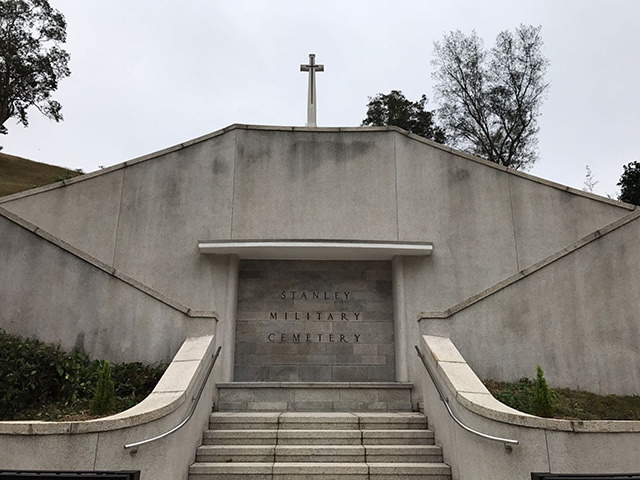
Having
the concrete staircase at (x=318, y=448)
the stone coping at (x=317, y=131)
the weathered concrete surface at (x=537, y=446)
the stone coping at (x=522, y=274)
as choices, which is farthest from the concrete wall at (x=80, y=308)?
the weathered concrete surface at (x=537, y=446)

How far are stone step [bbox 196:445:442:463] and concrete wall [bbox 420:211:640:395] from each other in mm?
2017

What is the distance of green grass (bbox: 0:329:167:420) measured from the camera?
6777 millimetres

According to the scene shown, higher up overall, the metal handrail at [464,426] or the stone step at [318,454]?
the metal handrail at [464,426]

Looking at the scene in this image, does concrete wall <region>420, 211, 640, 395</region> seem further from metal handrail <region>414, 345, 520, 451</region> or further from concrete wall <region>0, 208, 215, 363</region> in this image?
concrete wall <region>0, 208, 215, 363</region>

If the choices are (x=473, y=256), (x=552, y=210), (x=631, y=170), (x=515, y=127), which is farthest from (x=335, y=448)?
(x=515, y=127)

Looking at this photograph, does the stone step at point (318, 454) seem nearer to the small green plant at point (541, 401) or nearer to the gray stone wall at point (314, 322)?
the small green plant at point (541, 401)

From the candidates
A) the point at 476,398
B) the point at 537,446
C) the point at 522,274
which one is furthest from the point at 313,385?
the point at 537,446

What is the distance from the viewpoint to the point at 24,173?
1458 inches

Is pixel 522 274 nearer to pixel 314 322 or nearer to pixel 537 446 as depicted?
pixel 537 446

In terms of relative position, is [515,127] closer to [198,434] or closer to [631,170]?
[631,170]

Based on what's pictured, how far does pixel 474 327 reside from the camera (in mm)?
8328

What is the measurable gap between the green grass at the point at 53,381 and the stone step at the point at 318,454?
140 centimetres

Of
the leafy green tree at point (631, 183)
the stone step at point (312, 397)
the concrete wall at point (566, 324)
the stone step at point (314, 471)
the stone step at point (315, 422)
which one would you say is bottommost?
the stone step at point (314, 471)

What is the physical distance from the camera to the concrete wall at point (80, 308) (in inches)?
322
